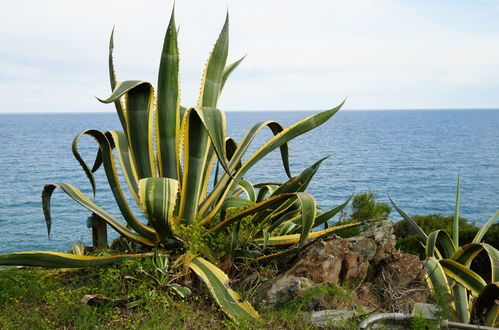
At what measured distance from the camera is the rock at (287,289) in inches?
121

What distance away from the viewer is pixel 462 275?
366cm

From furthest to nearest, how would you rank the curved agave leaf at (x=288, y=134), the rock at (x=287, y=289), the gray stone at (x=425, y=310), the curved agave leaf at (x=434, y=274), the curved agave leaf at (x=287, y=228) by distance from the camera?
1. the curved agave leaf at (x=287, y=228)
2. the curved agave leaf at (x=288, y=134)
3. the curved agave leaf at (x=434, y=274)
4. the rock at (x=287, y=289)
5. the gray stone at (x=425, y=310)

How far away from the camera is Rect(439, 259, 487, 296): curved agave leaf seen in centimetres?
358

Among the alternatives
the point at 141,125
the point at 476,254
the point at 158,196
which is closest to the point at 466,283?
the point at 476,254

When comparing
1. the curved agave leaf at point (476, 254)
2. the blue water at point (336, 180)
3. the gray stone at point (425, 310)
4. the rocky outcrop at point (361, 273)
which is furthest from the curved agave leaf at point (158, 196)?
the blue water at point (336, 180)

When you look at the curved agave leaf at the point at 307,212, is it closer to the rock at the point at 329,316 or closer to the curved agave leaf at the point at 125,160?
the rock at the point at 329,316

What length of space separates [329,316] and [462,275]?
1.31 m

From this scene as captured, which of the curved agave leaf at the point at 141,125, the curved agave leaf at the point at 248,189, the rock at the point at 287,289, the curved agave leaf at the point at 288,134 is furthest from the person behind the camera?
the curved agave leaf at the point at 248,189

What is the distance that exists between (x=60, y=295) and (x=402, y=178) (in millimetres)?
35661

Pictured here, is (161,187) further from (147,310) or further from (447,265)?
(447,265)

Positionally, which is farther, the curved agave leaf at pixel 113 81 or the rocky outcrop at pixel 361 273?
the curved agave leaf at pixel 113 81

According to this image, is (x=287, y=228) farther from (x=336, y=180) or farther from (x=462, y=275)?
(x=336, y=180)

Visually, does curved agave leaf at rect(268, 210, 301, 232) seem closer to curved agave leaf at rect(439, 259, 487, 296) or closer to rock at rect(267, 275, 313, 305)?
rock at rect(267, 275, 313, 305)

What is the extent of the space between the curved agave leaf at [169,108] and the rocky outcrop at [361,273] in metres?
1.12
